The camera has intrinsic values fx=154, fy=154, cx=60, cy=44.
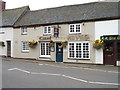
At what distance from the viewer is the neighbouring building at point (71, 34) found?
599 inches

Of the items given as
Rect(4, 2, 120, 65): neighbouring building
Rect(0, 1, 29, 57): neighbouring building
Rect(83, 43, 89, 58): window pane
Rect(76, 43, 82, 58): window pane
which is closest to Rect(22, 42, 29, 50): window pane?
Rect(4, 2, 120, 65): neighbouring building

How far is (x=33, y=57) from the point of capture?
20.0m

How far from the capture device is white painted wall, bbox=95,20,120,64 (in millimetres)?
14793

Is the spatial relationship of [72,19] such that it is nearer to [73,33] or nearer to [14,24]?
Result: [73,33]

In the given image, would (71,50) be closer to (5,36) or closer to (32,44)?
(32,44)

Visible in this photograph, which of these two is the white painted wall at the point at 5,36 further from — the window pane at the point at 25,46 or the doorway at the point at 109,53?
the doorway at the point at 109,53

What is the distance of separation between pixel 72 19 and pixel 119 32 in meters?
5.40

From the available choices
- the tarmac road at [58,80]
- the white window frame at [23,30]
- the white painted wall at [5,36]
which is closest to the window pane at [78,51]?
the tarmac road at [58,80]

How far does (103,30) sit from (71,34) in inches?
→ 143

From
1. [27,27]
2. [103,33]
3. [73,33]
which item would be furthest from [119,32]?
[27,27]

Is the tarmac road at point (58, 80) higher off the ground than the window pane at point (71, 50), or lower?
lower

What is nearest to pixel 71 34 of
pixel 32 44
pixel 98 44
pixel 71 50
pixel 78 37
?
pixel 78 37

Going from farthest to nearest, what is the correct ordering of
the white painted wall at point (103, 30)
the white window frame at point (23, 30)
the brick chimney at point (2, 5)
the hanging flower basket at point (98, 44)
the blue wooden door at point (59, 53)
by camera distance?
the brick chimney at point (2, 5) < the white window frame at point (23, 30) < the blue wooden door at point (59, 53) < the hanging flower basket at point (98, 44) < the white painted wall at point (103, 30)

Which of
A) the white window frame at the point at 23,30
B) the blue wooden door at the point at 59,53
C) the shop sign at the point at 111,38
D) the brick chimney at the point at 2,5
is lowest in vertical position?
the blue wooden door at the point at 59,53
